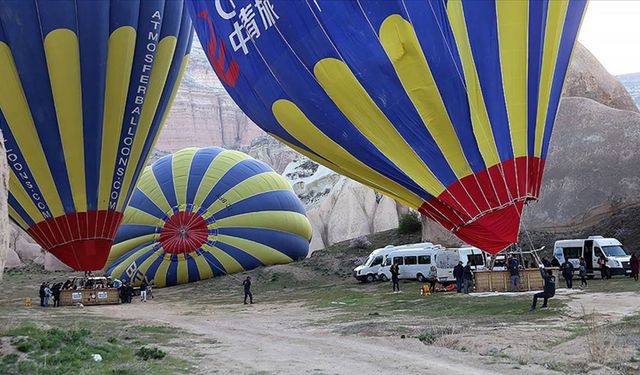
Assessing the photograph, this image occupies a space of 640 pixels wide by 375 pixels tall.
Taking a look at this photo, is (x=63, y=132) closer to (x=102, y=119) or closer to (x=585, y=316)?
(x=102, y=119)

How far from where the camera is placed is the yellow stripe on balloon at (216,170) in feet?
93.2

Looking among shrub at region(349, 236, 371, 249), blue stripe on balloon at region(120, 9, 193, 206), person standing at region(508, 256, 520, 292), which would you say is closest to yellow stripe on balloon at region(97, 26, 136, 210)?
blue stripe on balloon at region(120, 9, 193, 206)

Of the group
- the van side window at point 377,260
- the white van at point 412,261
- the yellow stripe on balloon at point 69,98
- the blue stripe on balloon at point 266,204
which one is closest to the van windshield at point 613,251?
the white van at point 412,261

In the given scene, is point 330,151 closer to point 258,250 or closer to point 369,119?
point 369,119

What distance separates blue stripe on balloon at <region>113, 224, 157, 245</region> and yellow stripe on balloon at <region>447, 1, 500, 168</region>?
1929 cm

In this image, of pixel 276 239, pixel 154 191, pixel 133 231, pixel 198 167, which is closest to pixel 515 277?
pixel 276 239

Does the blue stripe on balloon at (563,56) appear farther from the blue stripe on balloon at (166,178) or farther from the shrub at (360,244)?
the shrub at (360,244)

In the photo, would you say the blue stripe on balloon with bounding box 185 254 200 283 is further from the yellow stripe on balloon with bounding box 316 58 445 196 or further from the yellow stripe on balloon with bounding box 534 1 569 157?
the yellow stripe on balloon with bounding box 534 1 569 157

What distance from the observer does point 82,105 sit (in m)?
17.4

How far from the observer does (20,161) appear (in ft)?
56.2

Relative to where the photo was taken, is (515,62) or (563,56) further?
(563,56)

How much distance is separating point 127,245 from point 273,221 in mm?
6318

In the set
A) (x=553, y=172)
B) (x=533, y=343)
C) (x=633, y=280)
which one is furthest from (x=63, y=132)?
(x=553, y=172)

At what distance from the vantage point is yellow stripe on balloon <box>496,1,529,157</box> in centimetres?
1097
